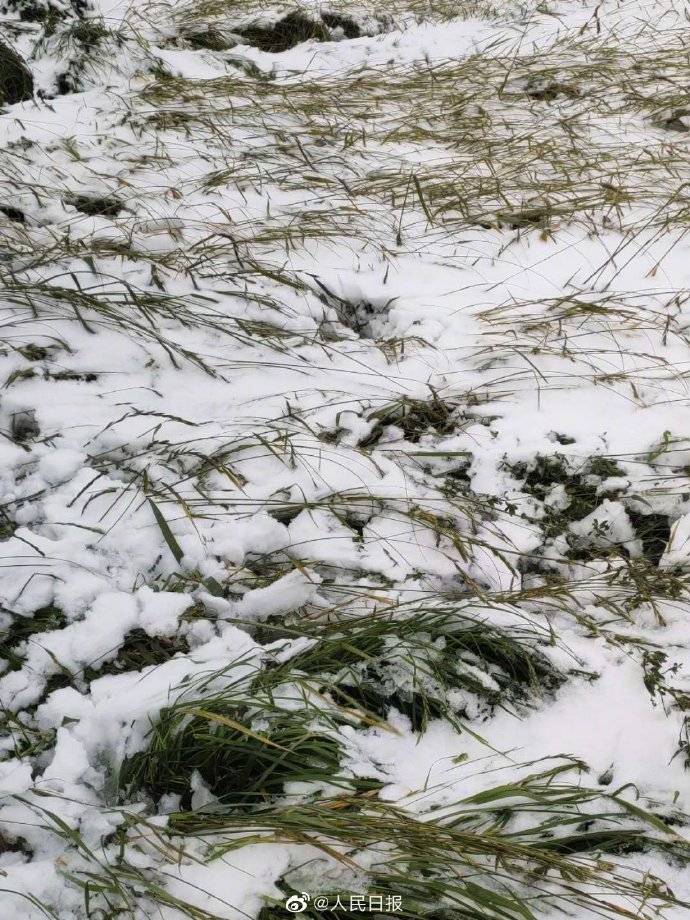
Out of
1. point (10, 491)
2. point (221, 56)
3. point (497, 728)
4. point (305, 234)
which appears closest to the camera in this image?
point (497, 728)

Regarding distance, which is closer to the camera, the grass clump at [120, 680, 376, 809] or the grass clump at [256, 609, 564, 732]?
the grass clump at [120, 680, 376, 809]

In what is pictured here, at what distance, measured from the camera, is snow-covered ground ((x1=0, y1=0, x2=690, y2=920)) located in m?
1.08

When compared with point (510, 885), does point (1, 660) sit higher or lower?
higher

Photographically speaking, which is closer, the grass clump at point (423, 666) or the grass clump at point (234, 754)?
the grass clump at point (234, 754)

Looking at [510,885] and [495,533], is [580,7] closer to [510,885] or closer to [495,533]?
[495,533]

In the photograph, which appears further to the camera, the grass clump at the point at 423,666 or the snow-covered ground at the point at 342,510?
the grass clump at the point at 423,666

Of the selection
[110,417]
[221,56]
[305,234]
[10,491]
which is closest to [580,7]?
[221,56]

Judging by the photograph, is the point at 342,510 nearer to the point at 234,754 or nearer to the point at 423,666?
the point at 423,666

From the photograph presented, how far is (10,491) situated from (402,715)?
40.0 inches

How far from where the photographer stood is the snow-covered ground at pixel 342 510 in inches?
42.6

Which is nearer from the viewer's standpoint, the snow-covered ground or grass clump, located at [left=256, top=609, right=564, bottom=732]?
the snow-covered ground

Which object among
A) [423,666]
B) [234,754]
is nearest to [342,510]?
[423,666]

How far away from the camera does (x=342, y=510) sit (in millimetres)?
1653

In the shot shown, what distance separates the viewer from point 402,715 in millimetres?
1287
